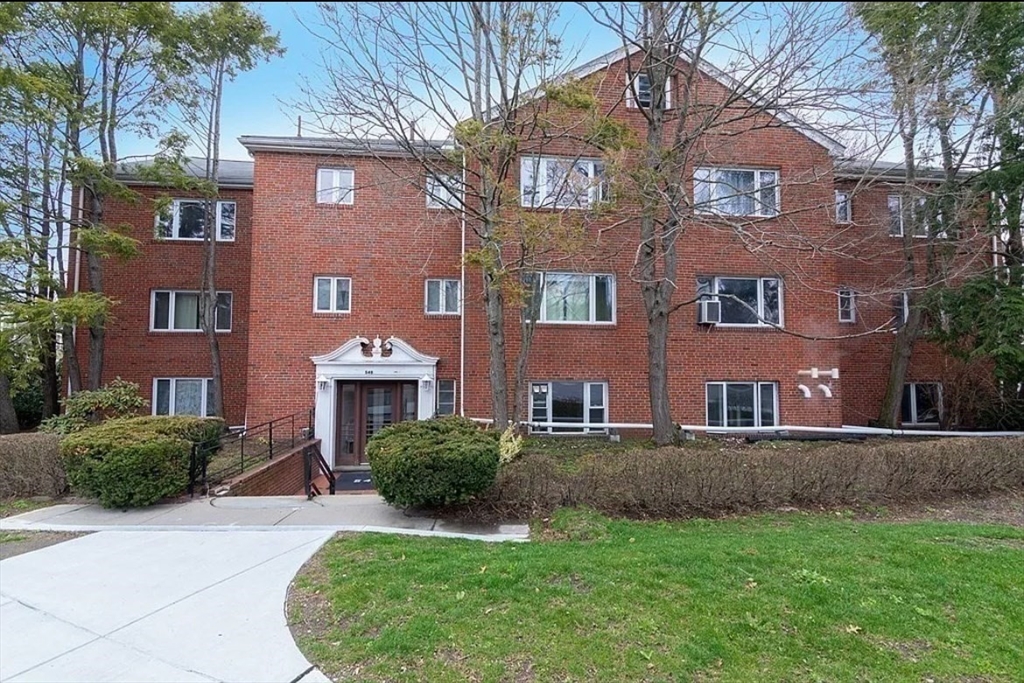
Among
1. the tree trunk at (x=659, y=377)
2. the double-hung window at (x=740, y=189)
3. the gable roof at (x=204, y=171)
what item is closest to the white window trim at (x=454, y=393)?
the tree trunk at (x=659, y=377)

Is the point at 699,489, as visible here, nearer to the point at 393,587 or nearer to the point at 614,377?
the point at 393,587

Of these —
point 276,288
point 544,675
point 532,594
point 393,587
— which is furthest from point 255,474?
point 544,675

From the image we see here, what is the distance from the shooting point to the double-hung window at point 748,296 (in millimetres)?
14125

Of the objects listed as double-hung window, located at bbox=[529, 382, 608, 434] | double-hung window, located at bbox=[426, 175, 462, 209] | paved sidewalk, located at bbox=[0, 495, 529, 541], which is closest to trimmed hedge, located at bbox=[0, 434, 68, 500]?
paved sidewalk, located at bbox=[0, 495, 529, 541]

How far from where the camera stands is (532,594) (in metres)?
4.39

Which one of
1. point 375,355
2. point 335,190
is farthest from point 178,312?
point 375,355

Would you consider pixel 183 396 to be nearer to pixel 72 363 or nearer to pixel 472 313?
pixel 72 363

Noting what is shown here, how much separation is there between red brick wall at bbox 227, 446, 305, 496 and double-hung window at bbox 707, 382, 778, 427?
9.85 m

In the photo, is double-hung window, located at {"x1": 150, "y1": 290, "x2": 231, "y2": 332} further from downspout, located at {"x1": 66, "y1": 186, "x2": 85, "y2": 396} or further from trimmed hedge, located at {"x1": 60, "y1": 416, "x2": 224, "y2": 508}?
trimmed hedge, located at {"x1": 60, "y1": 416, "x2": 224, "y2": 508}

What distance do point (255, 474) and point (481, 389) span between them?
555cm

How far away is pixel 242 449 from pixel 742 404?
11.5 meters

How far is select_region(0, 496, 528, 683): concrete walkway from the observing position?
3.68 meters

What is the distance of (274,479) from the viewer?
10531mm

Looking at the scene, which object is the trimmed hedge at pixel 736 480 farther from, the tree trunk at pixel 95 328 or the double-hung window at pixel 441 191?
the tree trunk at pixel 95 328
